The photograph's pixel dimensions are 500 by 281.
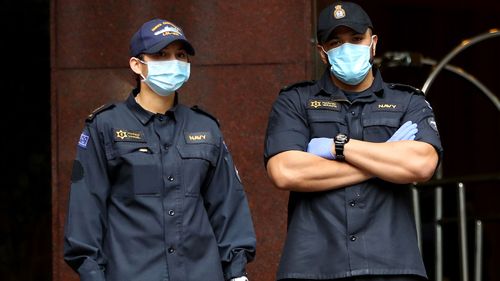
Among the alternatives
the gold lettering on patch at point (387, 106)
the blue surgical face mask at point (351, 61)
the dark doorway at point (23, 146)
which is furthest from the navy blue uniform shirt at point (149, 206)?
the dark doorway at point (23, 146)

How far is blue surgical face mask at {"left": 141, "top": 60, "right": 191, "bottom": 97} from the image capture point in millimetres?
6328

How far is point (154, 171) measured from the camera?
6184 millimetres

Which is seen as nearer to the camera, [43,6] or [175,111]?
[175,111]

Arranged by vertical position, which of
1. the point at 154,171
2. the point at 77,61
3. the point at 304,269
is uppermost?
the point at 77,61

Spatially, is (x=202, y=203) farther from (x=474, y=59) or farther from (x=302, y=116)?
(x=474, y=59)

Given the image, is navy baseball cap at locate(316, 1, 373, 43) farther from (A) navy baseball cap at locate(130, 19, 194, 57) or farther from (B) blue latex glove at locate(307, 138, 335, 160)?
(A) navy baseball cap at locate(130, 19, 194, 57)

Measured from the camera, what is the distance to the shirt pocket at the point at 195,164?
20.4 ft

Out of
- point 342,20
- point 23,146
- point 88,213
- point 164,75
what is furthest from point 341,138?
point 23,146

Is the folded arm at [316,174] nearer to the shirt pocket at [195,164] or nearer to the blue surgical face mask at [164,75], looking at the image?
the shirt pocket at [195,164]

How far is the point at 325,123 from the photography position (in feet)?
21.5

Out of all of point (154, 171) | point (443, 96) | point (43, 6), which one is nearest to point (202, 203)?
point (154, 171)

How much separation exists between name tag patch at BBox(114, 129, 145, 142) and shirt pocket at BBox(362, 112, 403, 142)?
1.07 meters

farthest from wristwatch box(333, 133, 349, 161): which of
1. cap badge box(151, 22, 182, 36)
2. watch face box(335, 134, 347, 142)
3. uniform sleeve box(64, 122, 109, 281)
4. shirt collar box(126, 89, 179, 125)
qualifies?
uniform sleeve box(64, 122, 109, 281)

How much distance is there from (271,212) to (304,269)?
176cm
